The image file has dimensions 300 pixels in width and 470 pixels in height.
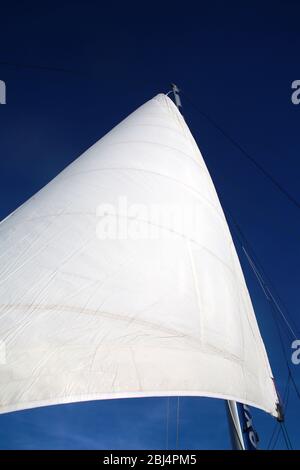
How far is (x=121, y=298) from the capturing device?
9.41 ft

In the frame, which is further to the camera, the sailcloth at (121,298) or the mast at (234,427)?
the mast at (234,427)

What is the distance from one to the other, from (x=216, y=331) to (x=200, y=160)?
165 inches

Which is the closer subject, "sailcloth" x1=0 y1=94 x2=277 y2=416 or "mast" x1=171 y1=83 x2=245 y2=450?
"sailcloth" x1=0 y1=94 x2=277 y2=416

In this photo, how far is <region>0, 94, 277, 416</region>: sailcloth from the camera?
2.31 m

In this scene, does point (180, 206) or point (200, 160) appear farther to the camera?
point (200, 160)

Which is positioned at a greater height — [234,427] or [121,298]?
[121,298]

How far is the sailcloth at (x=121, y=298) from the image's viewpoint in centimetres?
231

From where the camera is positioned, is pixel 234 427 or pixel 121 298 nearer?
pixel 121 298

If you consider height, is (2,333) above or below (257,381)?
above

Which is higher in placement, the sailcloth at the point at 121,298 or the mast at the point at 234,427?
the sailcloth at the point at 121,298

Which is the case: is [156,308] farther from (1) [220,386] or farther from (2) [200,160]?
(2) [200,160]

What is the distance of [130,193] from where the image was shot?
4.23 metres

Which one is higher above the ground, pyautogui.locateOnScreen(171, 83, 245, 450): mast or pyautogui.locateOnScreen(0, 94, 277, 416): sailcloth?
pyautogui.locateOnScreen(0, 94, 277, 416): sailcloth

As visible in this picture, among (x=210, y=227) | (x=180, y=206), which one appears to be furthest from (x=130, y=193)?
(x=210, y=227)
